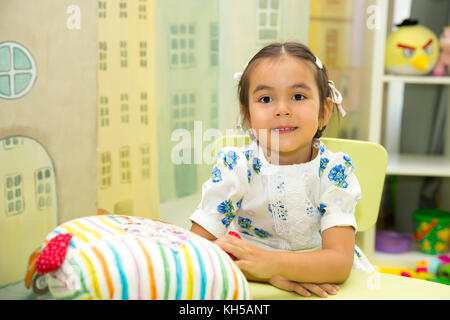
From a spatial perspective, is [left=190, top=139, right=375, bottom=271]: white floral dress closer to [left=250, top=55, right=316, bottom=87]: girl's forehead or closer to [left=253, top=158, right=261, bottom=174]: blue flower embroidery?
[left=253, top=158, right=261, bottom=174]: blue flower embroidery

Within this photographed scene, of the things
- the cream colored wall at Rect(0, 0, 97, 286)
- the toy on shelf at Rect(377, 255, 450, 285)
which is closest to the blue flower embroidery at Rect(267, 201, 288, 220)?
the cream colored wall at Rect(0, 0, 97, 286)

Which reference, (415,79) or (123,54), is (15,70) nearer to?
(123,54)

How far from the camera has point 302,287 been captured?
630 mm

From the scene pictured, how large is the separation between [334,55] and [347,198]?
97 cm

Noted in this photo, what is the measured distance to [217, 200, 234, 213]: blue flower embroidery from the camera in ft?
2.56

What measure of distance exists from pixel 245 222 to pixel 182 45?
1.77 feet

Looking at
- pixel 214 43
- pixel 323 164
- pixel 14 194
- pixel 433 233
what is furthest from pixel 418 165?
pixel 14 194

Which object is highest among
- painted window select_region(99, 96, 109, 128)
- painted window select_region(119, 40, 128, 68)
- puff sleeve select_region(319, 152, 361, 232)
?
painted window select_region(119, 40, 128, 68)

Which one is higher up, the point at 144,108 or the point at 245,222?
the point at 144,108

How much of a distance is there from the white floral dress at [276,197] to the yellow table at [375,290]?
110mm

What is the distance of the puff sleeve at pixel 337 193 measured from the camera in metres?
0.73

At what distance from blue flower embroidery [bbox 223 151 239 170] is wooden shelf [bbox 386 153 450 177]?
91cm

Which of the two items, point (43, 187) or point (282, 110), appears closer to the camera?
point (282, 110)

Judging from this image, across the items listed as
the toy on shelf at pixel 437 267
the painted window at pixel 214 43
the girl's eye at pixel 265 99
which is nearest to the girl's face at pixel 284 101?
the girl's eye at pixel 265 99
